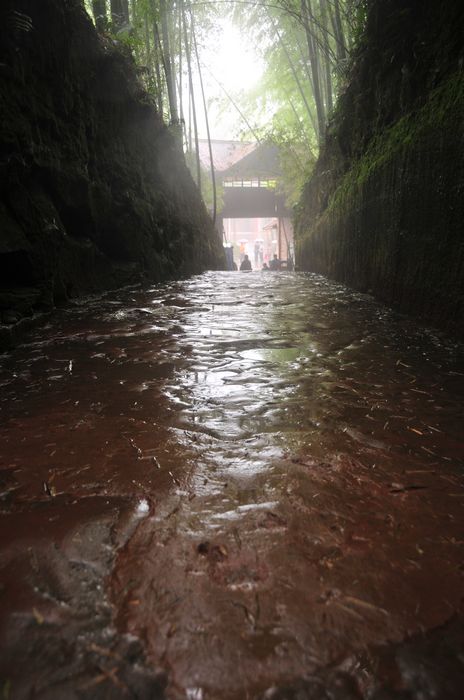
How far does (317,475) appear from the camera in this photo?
126 centimetres

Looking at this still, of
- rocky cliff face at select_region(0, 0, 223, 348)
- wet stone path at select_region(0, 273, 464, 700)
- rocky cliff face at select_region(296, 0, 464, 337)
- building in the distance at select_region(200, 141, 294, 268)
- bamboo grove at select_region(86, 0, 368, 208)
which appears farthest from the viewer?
building in the distance at select_region(200, 141, 294, 268)

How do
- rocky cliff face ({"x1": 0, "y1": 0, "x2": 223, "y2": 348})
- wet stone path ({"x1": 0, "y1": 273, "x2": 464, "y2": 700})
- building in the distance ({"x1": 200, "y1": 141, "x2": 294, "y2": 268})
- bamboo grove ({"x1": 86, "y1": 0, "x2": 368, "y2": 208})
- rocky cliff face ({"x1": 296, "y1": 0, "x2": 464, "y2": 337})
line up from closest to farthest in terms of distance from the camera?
wet stone path ({"x1": 0, "y1": 273, "x2": 464, "y2": 700}) → rocky cliff face ({"x1": 296, "y1": 0, "x2": 464, "y2": 337}) → rocky cliff face ({"x1": 0, "y1": 0, "x2": 223, "y2": 348}) → bamboo grove ({"x1": 86, "y1": 0, "x2": 368, "y2": 208}) → building in the distance ({"x1": 200, "y1": 141, "x2": 294, "y2": 268})

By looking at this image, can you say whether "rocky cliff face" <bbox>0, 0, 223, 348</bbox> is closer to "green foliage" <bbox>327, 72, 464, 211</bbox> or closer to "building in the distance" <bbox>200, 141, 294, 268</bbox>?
"green foliage" <bbox>327, 72, 464, 211</bbox>

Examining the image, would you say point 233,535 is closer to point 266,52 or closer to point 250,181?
point 266,52

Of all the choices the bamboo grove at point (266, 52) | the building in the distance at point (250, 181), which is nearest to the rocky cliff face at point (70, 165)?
the bamboo grove at point (266, 52)

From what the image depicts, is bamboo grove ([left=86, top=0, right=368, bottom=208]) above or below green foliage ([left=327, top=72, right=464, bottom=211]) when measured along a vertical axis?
above

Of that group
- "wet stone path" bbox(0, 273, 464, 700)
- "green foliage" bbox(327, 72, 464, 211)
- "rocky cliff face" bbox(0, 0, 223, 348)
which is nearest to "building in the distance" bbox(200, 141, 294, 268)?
"rocky cliff face" bbox(0, 0, 223, 348)

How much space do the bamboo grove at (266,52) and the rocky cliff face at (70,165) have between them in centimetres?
131

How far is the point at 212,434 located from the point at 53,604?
2.68 feet

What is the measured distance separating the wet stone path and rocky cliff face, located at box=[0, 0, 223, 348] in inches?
73.3

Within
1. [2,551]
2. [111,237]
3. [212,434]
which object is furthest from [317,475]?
[111,237]

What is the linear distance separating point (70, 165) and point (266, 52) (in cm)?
1005

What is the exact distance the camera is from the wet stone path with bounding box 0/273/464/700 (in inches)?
27.9

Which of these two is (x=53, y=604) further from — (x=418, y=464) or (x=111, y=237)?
(x=111, y=237)
